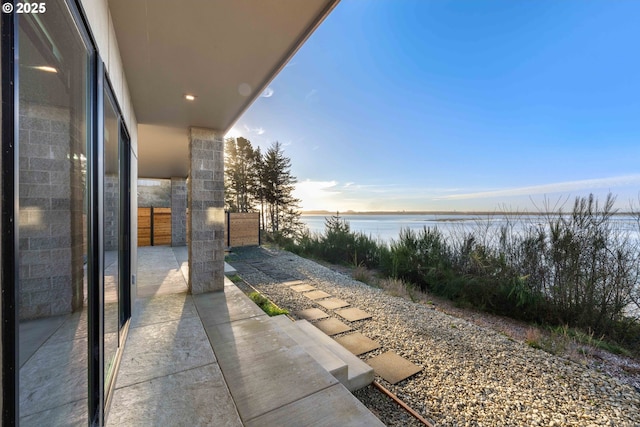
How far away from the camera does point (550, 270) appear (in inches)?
165

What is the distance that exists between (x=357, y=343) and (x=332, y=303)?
1299mm

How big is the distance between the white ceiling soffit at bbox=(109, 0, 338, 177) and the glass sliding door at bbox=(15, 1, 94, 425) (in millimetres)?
625

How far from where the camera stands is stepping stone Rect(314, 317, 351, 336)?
315 centimetres

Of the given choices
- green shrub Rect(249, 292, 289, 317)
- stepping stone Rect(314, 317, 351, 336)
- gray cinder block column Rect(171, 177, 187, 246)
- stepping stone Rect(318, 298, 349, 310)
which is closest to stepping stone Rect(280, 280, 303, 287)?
stepping stone Rect(318, 298, 349, 310)

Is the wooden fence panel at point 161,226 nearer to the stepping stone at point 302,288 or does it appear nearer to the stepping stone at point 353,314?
the stepping stone at point 302,288

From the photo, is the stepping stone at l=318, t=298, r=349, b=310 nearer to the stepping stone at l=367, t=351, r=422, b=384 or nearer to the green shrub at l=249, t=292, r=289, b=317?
the green shrub at l=249, t=292, r=289, b=317

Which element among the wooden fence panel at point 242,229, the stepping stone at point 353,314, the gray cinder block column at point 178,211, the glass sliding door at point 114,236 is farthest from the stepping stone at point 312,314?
the wooden fence panel at point 242,229

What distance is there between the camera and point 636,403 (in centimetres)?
205

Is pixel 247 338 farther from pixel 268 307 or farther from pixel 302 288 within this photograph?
pixel 302 288

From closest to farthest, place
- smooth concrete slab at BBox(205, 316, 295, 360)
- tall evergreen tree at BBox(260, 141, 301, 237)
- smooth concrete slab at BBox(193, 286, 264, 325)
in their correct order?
smooth concrete slab at BBox(205, 316, 295, 360) < smooth concrete slab at BBox(193, 286, 264, 325) < tall evergreen tree at BBox(260, 141, 301, 237)

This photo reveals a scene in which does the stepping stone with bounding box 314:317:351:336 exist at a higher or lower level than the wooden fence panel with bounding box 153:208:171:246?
lower

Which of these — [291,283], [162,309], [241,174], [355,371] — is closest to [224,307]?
[162,309]

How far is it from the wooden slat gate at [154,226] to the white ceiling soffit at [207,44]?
6379mm

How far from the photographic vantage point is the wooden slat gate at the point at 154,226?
314 inches
